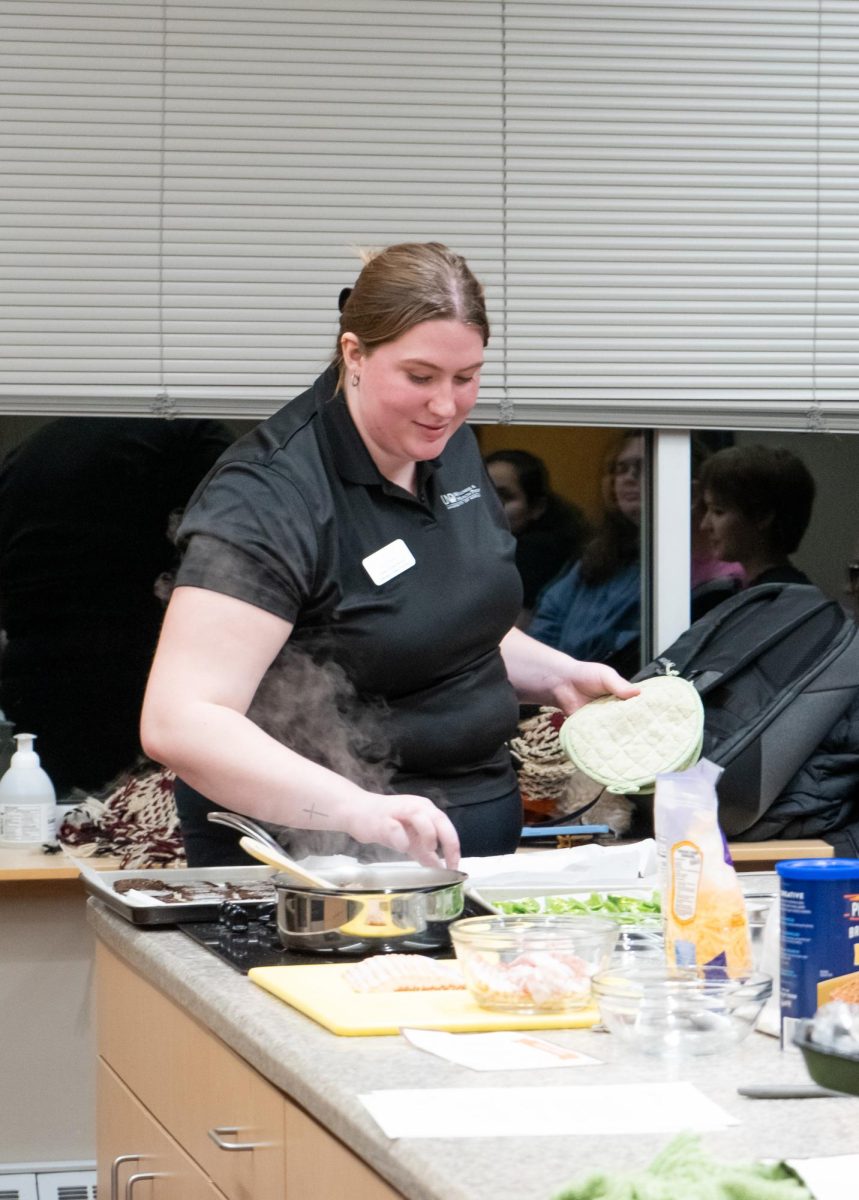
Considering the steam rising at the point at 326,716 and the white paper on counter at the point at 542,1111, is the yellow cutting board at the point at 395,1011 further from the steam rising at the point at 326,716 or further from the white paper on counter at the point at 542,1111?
the steam rising at the point at 326,716

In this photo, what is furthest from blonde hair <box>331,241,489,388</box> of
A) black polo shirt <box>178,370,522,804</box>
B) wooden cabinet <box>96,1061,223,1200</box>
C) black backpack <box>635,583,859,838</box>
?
black backpack <box>635,583,859,838</box>

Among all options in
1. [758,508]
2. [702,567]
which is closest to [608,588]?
[702,567]

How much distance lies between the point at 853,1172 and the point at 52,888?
93.2 inches

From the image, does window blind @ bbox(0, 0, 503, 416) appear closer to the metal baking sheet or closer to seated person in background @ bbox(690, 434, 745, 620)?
seated person in background @ bbox(690, 434, 745, 620)

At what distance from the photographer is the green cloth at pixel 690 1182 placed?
0.69m

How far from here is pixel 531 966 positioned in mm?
1142

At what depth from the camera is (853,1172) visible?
0.77 m

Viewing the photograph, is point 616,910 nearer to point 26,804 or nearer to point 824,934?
point 824,934

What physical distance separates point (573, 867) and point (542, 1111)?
840mm

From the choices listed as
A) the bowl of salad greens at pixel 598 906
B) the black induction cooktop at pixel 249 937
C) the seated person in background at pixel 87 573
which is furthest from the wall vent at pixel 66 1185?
the bowl of salad greens at pixel 598 906

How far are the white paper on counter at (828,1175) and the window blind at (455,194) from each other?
99.3 inches

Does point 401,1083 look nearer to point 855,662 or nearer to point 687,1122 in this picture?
point 687,1122

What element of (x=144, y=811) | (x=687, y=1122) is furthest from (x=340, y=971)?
(x=144, y=811)

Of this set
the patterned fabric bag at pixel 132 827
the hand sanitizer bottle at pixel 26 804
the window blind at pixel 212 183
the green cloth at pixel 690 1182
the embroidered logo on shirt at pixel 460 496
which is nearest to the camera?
the green cloth at pixel 690 1182
